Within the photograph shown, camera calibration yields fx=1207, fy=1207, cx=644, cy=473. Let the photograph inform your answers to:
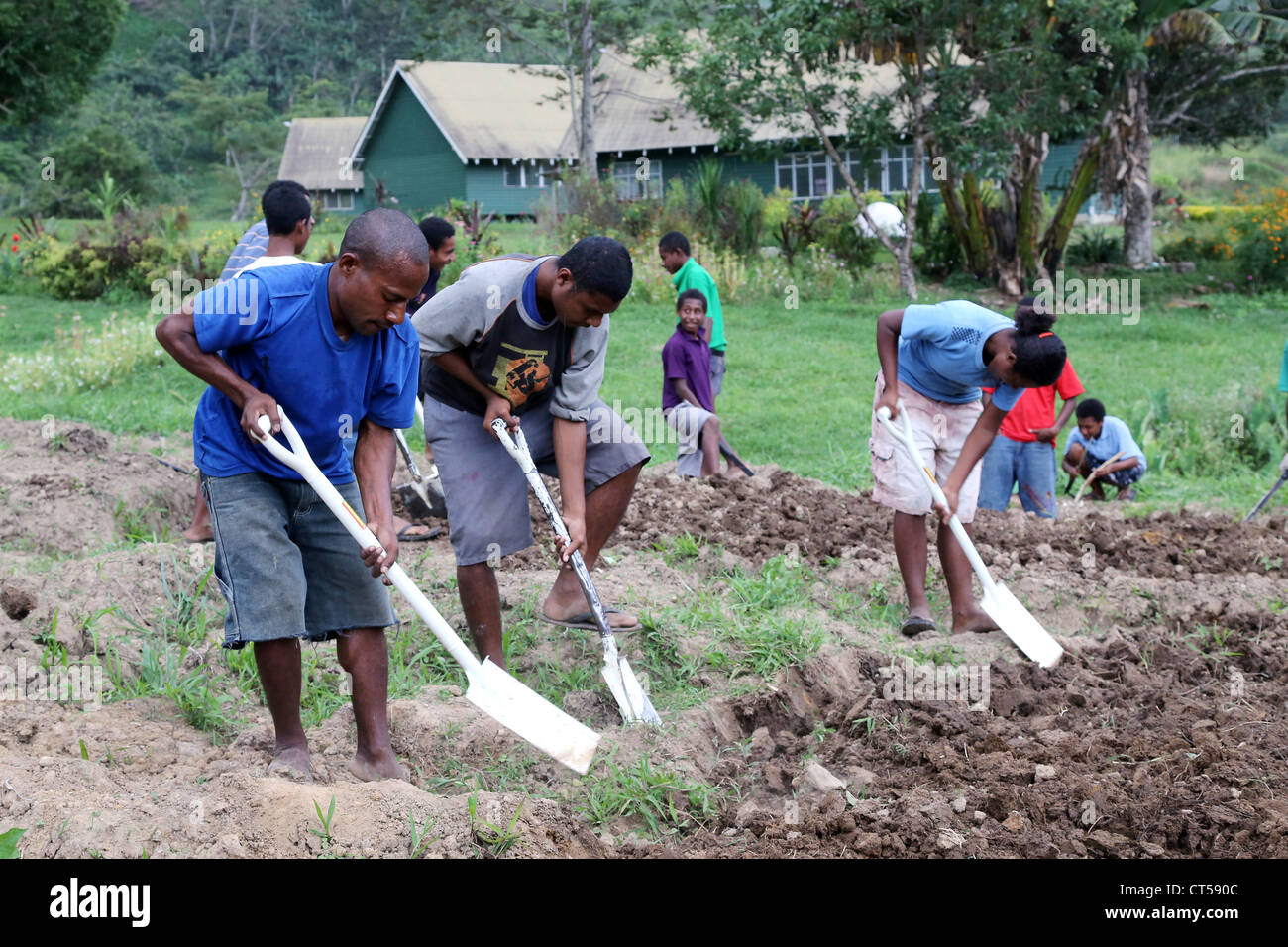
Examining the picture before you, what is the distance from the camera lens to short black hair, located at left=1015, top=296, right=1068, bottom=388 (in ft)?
14.3

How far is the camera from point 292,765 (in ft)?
10.7

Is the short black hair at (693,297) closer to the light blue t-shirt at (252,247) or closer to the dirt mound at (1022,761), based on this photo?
the light blue t-shirt at (252,247)

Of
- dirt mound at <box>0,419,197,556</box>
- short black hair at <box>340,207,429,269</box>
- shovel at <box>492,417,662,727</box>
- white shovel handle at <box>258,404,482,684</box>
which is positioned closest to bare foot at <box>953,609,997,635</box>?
shovel at <box>492,417,662,727</box>

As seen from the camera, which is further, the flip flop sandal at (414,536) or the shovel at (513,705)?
the flip flop sandal at (414,536)

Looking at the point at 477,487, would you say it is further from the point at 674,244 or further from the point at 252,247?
the point at 674,244

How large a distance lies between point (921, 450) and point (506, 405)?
6.19 ft

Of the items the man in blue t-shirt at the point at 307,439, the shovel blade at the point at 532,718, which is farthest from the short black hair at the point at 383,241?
the shovel blade at the point at 532,718

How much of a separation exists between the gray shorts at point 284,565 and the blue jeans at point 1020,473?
499cm

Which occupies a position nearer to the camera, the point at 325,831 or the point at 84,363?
the point at 325,831

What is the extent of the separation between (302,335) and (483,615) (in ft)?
4.68

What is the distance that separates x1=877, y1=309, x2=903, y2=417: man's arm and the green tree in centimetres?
2029

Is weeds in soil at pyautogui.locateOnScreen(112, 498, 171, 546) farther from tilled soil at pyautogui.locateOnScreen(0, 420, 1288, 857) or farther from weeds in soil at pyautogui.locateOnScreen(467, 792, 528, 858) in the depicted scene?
weeds in soil at pyautogui.locateOnScreen(467, 792, 528, 858)

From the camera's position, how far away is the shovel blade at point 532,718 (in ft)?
11.2

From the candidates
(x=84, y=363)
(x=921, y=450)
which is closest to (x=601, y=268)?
(x=921, y=450)
